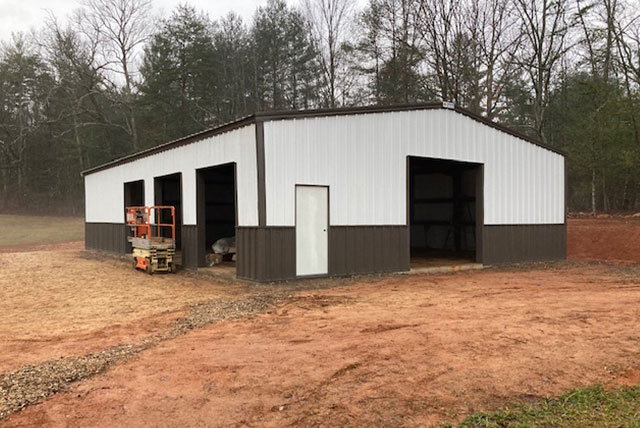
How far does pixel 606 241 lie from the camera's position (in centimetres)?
1730

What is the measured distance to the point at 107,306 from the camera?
8.00 metres

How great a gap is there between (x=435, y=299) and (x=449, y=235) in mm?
11006

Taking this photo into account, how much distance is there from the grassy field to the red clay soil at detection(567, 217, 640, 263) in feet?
85.2

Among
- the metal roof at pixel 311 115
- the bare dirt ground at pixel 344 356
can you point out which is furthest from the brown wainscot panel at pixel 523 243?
the bare dirt ground at pixel 344 356

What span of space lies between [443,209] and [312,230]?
984 cm

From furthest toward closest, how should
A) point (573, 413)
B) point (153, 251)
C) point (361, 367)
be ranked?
point (153, 251) → point (361, 367) → point (573, 413)

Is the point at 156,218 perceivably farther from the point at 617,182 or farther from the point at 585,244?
the point at 617,182

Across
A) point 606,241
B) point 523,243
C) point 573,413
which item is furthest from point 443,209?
point 573,413

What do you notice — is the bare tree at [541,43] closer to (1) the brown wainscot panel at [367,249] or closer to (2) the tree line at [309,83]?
(2) the tree line at [309,83]

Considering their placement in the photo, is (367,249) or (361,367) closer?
(361,367)

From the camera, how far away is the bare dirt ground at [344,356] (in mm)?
3479

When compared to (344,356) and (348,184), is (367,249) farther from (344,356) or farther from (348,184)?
(344,356)

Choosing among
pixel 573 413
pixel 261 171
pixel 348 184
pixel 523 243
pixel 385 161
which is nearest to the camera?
pixel 573 413

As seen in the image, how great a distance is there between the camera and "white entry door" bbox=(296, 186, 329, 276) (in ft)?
33.3
